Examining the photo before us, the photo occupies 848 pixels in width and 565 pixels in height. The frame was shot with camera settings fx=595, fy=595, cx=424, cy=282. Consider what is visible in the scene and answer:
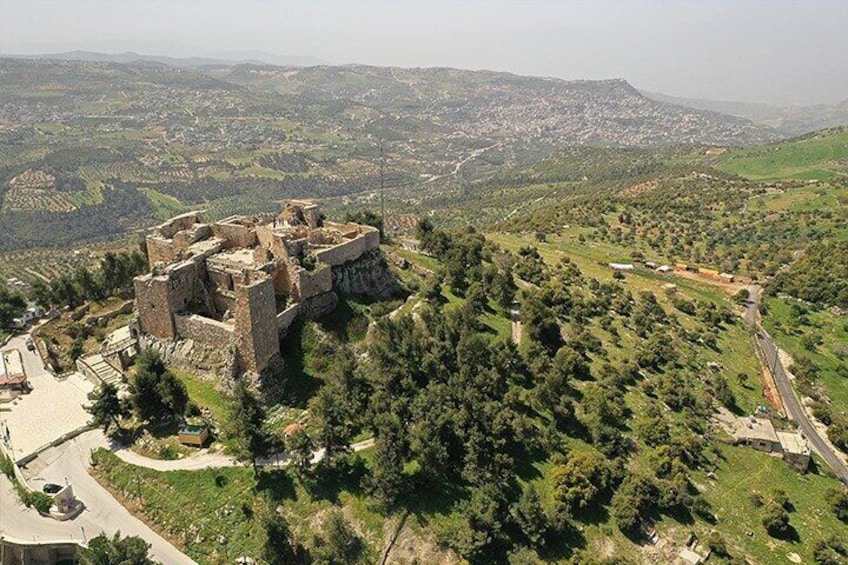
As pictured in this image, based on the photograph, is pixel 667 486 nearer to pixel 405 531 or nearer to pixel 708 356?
pixel 405 531

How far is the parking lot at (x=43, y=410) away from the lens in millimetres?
42031

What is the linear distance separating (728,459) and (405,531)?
30000 millimetres

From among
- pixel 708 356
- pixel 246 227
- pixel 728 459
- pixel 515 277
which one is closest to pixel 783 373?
pixel 708 356

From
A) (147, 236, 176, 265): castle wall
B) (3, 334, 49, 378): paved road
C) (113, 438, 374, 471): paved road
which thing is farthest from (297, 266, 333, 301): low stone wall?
(3, 334, 49, 378): paved road

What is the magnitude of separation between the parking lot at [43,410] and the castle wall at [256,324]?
13042 millimetres

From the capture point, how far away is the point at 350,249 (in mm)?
52281

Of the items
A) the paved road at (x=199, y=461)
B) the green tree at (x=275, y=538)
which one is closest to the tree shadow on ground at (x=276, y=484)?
the paved road at (x=199, y=461)

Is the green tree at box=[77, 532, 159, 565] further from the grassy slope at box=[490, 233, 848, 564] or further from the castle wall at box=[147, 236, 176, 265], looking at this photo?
the grassy slope at box=[490, 233, 848, 564]

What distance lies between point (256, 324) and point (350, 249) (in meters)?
12.6

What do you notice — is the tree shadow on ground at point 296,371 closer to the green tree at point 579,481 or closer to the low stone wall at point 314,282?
the low stone wall at point 314,282

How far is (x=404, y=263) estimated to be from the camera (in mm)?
64188

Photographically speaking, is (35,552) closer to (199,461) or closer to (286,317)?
(199,461)

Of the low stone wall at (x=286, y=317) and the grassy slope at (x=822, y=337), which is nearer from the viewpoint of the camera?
the low stone wall at (x=286, y=317)

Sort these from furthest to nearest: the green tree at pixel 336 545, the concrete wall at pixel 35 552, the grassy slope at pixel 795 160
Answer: the grassy slope at pixel 795 160, the concrete wall at pixel 35 552, the green tree at pixel 336 545
